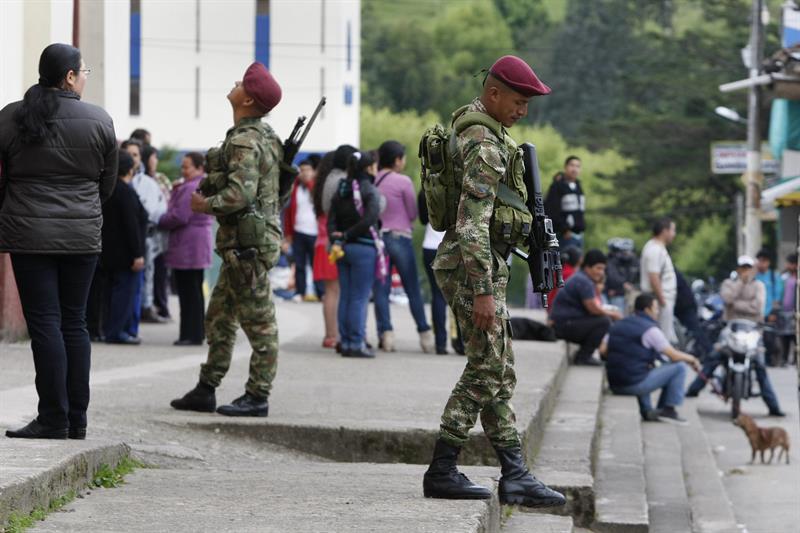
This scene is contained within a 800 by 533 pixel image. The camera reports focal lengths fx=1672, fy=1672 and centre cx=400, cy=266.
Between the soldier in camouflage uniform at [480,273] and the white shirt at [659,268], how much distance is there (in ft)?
33.4

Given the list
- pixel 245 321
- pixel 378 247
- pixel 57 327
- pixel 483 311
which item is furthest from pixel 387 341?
pixel 483 311

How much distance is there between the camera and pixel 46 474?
5621mm

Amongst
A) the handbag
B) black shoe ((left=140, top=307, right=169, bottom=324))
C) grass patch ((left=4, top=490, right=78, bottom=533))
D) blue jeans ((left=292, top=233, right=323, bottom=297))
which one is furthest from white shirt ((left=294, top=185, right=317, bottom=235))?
grass patch ((left=4, top=490, right=78, bottom=533))

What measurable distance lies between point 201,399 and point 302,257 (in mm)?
10733

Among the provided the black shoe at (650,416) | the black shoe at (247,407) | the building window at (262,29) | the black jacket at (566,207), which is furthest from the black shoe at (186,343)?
the building window at (262,29)

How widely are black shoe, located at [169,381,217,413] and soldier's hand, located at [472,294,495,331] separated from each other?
2.93 meters

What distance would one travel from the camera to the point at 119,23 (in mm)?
15320

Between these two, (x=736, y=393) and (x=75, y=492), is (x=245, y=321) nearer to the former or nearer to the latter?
(x=75, y=492)

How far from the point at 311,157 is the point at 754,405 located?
5667 millimetres

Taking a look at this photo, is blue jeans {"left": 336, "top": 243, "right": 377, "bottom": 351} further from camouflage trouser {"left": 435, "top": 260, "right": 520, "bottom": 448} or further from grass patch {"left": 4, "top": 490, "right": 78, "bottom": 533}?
grass patch {"left": 4, "top": 490, "right": 78, "bottom": 533}

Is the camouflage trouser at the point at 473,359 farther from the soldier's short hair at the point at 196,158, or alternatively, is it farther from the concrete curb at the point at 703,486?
the soldier's short hair at the point at 196,158

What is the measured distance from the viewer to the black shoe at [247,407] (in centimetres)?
848

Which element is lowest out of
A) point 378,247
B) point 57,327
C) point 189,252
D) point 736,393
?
point 736,393

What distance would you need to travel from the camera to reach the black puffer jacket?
22.5 feet
